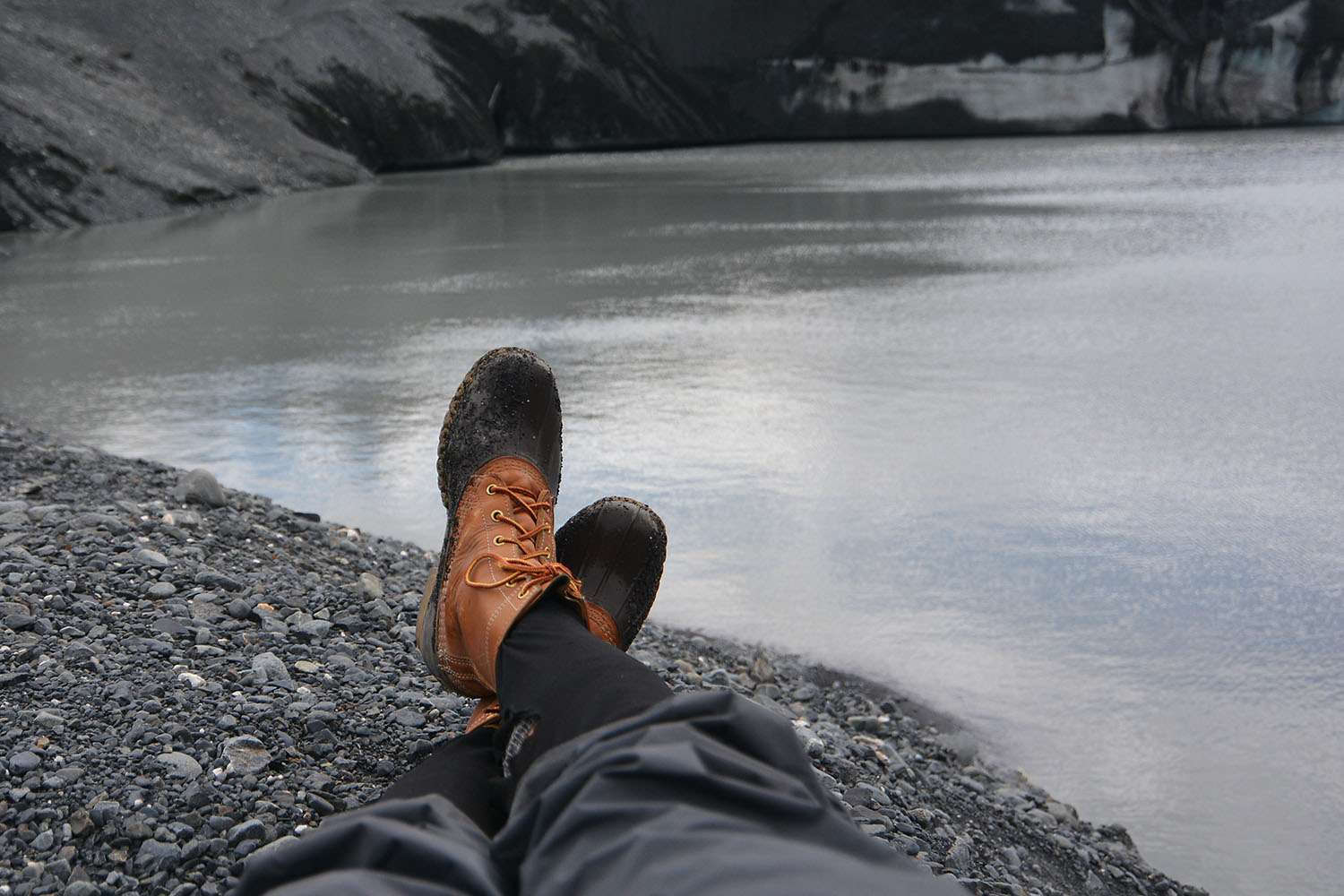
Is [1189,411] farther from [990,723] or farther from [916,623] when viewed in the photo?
[990,723]

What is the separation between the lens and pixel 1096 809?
5.53 feet

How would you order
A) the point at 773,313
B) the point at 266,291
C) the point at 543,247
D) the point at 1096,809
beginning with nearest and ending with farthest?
the point at 1096,809, the point at 773,313, the point at 266,291, the point at 543,247

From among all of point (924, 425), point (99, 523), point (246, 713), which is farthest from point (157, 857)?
point (924, 425)

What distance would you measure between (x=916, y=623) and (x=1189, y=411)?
4.95 ft

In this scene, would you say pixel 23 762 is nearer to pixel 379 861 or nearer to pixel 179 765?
pixel 179 765

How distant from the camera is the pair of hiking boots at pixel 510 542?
1.44 meters

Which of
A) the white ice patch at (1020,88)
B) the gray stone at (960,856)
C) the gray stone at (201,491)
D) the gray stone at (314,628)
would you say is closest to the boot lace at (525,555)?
the gray stone at (314,628)

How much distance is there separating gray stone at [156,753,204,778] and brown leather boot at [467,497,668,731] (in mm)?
552

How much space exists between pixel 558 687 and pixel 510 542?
0.48 m

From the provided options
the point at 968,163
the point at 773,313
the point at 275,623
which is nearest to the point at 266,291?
the point at 773,313

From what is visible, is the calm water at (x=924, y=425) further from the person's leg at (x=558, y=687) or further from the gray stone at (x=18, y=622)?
the gray stone at (x=18, y=622)

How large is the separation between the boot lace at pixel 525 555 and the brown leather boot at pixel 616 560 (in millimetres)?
53

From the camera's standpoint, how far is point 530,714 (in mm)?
1142

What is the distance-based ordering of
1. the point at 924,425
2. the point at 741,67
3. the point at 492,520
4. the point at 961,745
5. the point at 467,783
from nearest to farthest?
the point at 467,783
the point at 492,520
the point at 961,745
the point at 924,425
the point at 741,67
